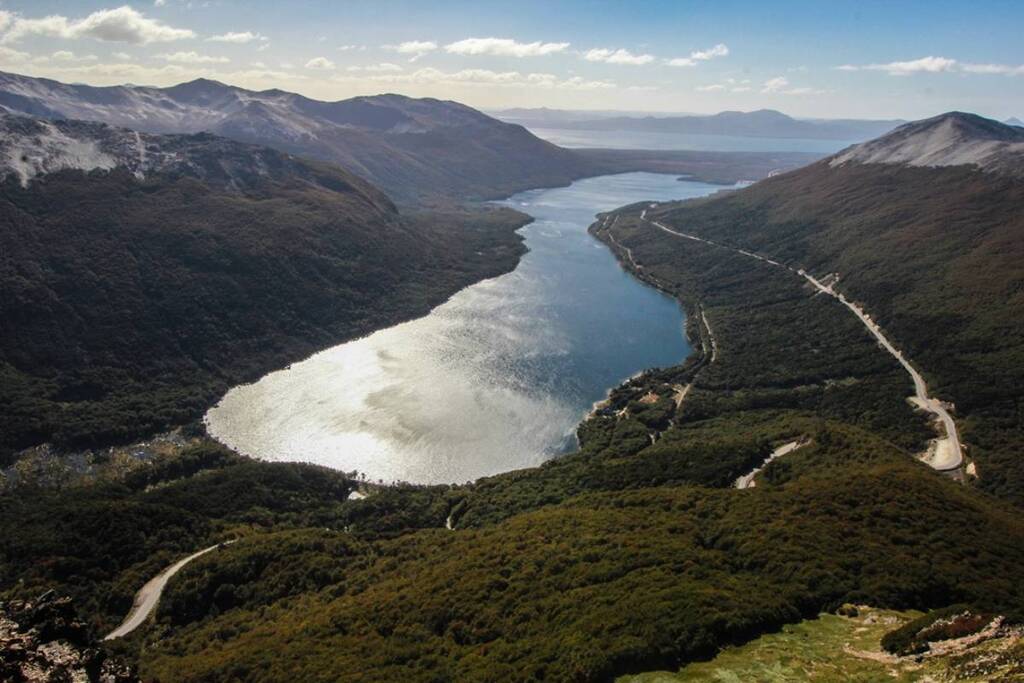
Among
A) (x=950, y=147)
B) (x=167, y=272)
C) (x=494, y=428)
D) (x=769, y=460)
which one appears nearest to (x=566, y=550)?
(x=769, y=460)

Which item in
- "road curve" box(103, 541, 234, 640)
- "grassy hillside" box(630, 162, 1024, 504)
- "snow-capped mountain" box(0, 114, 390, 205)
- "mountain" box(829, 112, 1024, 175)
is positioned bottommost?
"road curve" box(103, 541, 234, 640)

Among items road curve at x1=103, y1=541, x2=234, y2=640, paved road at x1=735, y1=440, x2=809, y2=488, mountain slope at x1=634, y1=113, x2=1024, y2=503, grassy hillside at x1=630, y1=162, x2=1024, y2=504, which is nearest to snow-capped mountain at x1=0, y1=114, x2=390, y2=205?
road curve at x1=103, y1=541, x2=234, y2=640

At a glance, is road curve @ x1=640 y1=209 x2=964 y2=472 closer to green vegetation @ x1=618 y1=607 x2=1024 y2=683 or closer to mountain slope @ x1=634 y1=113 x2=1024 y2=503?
mountain slope @ x1=634 y1=113 x2=1024 y2=503

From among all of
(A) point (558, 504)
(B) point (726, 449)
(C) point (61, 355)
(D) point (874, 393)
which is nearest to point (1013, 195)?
(D) point (874, 393)

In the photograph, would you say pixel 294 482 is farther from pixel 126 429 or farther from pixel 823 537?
pixel 823 537

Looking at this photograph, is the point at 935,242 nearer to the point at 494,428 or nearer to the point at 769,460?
the point at 769,460

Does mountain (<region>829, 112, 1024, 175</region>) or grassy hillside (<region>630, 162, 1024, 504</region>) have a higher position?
mountain (<region>829, 112, 1024, 175</region>)

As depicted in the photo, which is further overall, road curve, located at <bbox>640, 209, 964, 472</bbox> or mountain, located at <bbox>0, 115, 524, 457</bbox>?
mountain, located at <bbox>0, 115, 524, 457</bbox>
